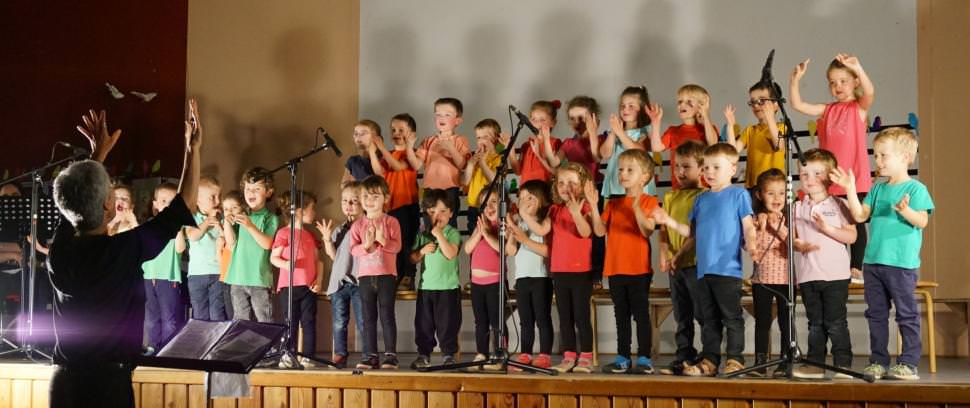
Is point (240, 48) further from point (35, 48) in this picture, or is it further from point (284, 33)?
point (35, 48)

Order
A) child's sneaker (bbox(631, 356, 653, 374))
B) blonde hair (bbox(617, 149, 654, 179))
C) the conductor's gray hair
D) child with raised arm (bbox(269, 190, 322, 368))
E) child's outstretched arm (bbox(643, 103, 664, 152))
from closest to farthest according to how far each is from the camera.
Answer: the conductor's gray hair, child's sneaker (bbox(631, 356, 653, 374)), blonde hair (bbox(617, 149, 654, 179)), child's outstretched arm (bbox(643, 103, 664, 152)), child with raised arm (bbox(269, 190, 322, 368))

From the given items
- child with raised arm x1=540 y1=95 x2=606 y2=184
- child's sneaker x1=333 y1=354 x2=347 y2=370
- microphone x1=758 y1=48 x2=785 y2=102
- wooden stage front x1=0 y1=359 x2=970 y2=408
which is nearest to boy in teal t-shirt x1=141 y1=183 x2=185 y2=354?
wooden stage front x1=0 y1=359 x2=970 y2=408

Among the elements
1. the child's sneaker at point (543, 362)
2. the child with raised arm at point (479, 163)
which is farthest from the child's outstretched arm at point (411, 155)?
the child's sneaker at point (543, 362)

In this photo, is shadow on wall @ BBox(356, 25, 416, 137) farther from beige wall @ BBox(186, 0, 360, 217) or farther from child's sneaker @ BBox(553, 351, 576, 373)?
child's sneaker @ BBox(553, 351, 576, 373)

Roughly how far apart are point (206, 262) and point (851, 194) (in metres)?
3.87

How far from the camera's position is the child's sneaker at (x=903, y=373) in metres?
4.38

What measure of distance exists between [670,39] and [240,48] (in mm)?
3368

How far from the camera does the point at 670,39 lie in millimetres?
6941

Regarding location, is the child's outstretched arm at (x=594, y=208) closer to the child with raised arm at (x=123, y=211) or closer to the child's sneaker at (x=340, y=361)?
the child's sneaker at (x=340, y=361)

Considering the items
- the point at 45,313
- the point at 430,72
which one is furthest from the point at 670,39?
the point at 45,313

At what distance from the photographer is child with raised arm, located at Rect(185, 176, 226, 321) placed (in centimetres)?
642

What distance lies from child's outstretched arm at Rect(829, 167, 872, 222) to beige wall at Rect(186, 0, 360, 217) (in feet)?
13.5

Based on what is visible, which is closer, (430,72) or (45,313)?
(45,313)

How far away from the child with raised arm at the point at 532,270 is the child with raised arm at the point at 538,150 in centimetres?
43
